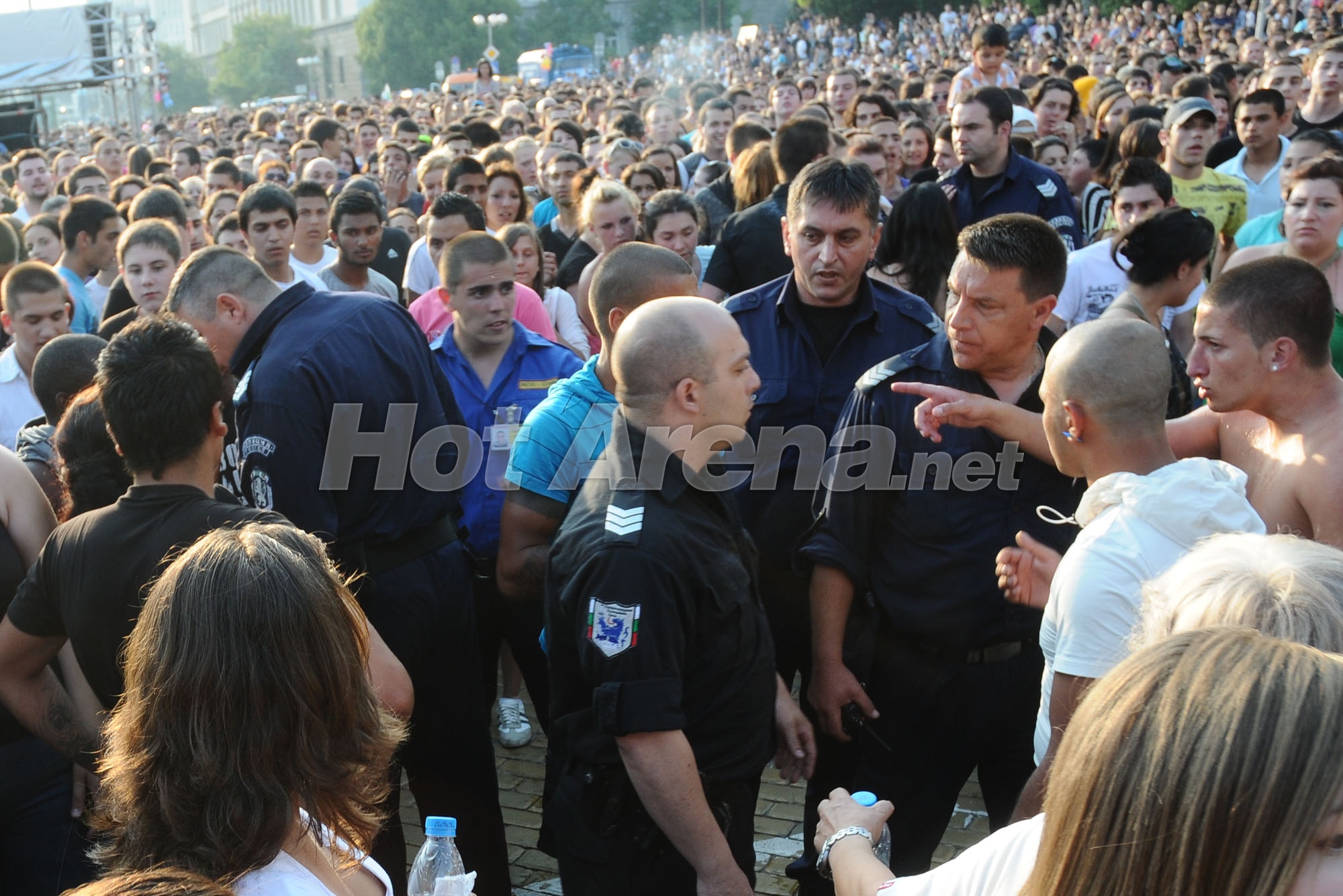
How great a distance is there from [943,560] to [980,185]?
13.8 ft

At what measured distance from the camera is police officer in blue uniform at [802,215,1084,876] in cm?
311

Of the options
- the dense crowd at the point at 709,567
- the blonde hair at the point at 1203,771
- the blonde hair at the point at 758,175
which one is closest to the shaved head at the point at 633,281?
the dense crowd at the point at 709,567

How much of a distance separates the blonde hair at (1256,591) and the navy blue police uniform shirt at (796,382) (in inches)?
81.4

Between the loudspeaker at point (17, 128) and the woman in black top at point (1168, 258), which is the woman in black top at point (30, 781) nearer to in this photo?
the woman in black top at point (1168, 258)

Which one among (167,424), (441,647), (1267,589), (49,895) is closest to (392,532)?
(441,647)

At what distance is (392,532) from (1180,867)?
9.03 feet

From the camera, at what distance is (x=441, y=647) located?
3637 mm

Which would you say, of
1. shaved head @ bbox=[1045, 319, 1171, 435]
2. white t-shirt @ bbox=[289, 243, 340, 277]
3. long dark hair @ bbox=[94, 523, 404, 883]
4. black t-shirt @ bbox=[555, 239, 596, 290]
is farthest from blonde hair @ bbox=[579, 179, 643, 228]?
long dark hair @ bbox=[94, 523, 404, 883]

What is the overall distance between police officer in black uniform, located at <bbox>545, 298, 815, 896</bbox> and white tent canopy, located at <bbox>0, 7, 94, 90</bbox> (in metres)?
36.5

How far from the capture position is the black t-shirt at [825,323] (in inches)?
156

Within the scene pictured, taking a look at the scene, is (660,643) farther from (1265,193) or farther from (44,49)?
(44,49)

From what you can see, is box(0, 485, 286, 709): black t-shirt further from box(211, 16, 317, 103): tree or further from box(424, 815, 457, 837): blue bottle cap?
box(211, 16, 317, 103): tree

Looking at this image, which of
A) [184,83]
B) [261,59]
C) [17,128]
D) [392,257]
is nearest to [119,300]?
[392,257]

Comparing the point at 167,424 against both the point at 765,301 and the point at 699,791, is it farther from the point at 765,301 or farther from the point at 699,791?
the point at 765,301
